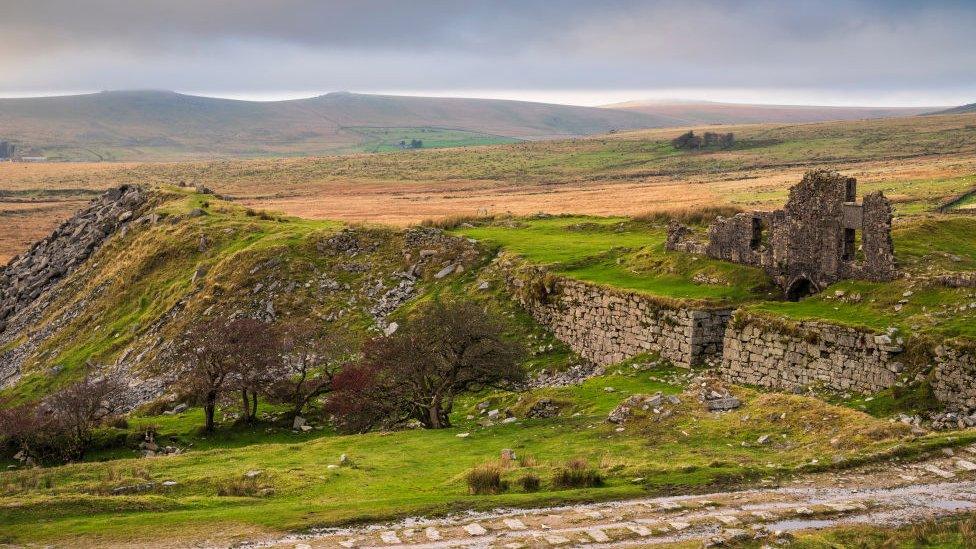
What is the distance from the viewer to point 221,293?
167 feet

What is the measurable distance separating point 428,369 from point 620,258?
14275mm

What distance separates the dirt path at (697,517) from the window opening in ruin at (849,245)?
14.7 meters

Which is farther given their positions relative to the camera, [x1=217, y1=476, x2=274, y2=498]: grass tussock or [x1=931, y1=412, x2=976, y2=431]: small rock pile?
[x1=931, y1=412, x2=976, y2=431]: small rock pile

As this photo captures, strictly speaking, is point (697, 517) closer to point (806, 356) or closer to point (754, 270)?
point (806, 356)

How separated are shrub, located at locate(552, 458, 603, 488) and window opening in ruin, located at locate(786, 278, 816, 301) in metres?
17.0

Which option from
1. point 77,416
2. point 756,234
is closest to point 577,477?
point 756,234

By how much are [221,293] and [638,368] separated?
25411mm

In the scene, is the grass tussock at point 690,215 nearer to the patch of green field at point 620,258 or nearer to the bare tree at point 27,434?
the patch of green field at point 620,258

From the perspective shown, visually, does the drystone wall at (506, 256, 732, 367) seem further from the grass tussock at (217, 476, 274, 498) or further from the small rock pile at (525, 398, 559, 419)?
the grass tussock at (217, 476, 274, 498)

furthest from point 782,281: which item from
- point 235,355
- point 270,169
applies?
point 270,169

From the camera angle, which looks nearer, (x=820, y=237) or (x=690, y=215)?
(x=820, y=237)

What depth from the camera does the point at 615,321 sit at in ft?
124

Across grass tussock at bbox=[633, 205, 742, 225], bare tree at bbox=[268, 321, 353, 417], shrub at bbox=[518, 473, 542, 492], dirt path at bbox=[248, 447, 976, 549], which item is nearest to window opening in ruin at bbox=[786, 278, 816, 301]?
grass tussock at bbox=[633, 205, 742, 225]

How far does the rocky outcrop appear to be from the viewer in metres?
66.2
